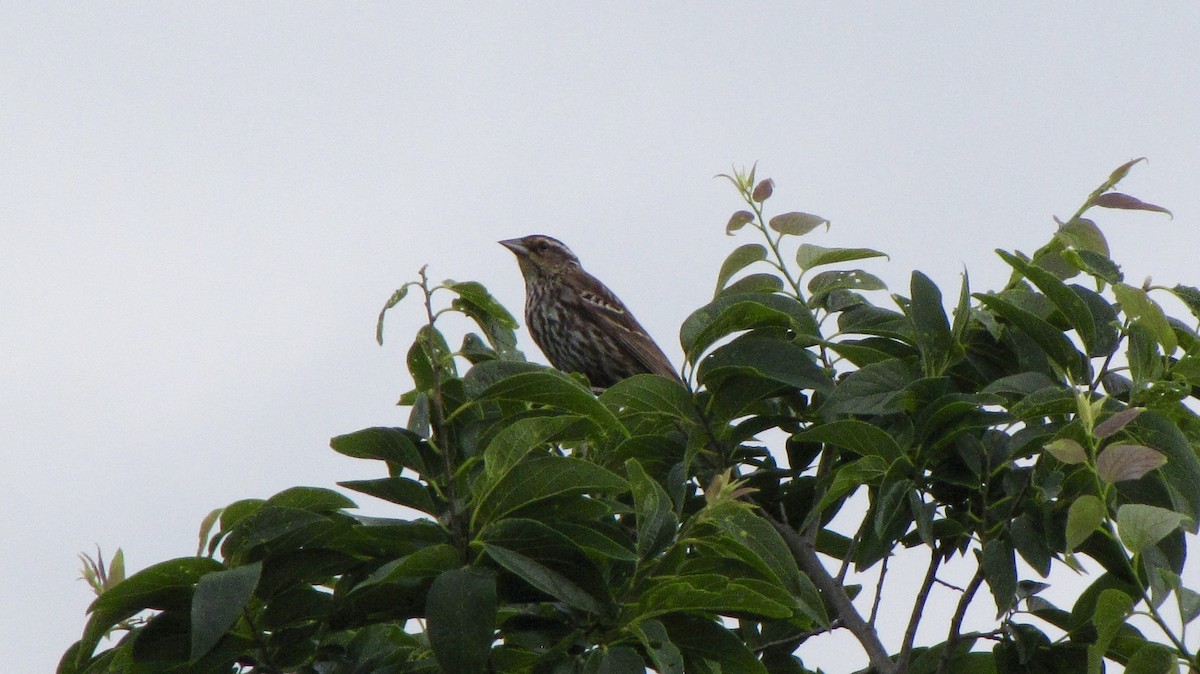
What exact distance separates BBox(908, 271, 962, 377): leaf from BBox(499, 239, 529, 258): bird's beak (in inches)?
229

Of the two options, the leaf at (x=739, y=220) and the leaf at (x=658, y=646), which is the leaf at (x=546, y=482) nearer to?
the leaf at (x=658, y=646)

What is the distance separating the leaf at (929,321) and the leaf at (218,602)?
173 centimetres

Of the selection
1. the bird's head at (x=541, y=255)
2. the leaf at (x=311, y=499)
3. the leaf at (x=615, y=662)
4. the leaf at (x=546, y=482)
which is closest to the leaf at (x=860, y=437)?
the leaf at (x=546, y=482)

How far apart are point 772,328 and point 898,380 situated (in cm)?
43

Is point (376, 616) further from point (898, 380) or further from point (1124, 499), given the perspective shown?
point (1124, 499)

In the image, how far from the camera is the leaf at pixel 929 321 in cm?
356

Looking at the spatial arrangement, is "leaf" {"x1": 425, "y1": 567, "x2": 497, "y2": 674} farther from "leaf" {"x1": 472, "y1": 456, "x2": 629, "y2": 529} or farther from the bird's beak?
the bird's beak

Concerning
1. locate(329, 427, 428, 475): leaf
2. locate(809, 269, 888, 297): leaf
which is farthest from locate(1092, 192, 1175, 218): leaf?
locate(329, 427, 428, 475): leaf

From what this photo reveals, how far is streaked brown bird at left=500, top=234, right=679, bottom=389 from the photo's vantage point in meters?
8.35

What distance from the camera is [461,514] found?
2.96 metres

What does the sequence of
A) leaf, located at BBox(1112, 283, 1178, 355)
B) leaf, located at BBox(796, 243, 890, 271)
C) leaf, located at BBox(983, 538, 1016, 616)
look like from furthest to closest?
leaf, located at BBox(796, 243, 890, 271) → leaf, located at BBox(983, 538, 1016, 616) → leaf, located at BBox(1112, 283, 1178, 355)

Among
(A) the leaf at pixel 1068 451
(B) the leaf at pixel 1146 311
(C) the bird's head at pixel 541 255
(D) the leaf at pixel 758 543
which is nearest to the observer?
(A) the leaf at pixel 1068 451

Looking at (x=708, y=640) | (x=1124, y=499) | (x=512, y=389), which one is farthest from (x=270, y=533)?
(x=1124, y=499)

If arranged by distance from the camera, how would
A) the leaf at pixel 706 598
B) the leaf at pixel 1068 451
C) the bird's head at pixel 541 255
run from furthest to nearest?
1. the bird's head at pixel 541 255
2. the leaf at pixel 706 598
3. the leaf at pixel 1068 451
